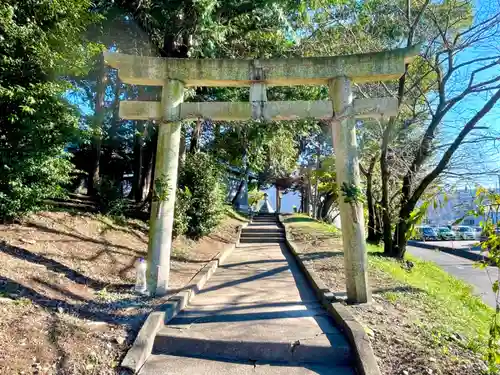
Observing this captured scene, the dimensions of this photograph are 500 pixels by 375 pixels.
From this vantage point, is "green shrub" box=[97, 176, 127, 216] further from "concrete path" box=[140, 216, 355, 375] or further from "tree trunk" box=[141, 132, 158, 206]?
"concrete path" box=[140, 216, 355, 375]

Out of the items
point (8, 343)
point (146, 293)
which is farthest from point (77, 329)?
point (146, 293)

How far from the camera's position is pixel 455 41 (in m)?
9.04

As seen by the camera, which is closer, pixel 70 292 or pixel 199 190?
pixel 70 292

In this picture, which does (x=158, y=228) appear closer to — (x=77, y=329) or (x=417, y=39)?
(x=77, y=329)

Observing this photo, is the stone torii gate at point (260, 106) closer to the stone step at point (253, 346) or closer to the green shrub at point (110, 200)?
the stone step at point (253, 346)

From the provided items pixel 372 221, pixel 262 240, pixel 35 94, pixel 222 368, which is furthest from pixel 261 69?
pixel 372 221

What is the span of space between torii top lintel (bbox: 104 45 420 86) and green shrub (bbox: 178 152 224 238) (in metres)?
4.84

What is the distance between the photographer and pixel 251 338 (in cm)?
396

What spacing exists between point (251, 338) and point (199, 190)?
22.2ft

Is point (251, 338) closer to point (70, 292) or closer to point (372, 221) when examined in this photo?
point (70, 292)

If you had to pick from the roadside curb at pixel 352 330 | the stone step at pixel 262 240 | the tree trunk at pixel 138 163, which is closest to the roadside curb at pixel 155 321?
the roadside curb at pixel 352 330

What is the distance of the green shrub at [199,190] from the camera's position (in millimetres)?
10253

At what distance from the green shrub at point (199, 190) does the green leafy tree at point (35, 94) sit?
414 cm

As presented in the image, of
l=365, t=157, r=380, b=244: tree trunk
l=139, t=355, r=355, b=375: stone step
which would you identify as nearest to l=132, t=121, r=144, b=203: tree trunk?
l=365, t=157, r=380, b=244: tree trunk
